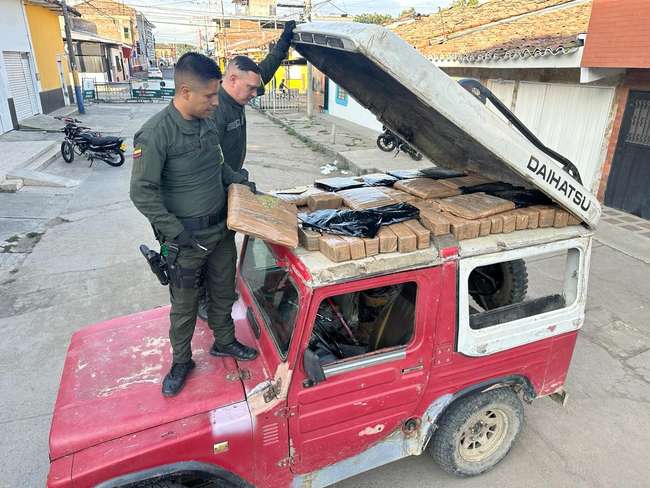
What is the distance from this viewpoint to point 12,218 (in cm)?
849

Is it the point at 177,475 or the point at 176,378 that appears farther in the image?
the point at 176,378

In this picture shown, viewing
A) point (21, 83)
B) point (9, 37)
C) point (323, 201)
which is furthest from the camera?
point (21, 83)

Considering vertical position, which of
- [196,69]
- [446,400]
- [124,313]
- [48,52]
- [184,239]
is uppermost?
[48,52]

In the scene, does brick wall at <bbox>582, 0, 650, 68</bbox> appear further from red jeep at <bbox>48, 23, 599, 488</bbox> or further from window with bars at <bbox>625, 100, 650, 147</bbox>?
red jeep at <bbox>48, 23, 599, 488</bbox>

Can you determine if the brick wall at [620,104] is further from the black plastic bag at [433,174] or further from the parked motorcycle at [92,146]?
the parked motorcycle at [92,146]

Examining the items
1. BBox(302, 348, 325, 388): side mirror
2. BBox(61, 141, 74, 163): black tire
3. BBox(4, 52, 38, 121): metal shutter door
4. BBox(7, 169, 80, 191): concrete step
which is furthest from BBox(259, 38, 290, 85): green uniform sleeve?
BBox(4, 52, 38, 121): metal shutter door

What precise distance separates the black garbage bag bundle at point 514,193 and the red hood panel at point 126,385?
6.64 ft

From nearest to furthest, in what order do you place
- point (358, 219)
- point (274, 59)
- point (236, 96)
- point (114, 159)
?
point (358, 219) < point (236, 96) < point (274, 59) < point (114, 159)

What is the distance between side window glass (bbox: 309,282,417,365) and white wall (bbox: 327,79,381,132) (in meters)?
15.2

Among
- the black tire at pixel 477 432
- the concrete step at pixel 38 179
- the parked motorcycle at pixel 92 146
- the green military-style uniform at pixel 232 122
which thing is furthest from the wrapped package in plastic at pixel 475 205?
the parked motorcycle at pixel 92 146

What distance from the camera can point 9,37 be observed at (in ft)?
54.7

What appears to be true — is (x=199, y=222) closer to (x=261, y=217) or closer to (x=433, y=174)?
(x=261, y=217)

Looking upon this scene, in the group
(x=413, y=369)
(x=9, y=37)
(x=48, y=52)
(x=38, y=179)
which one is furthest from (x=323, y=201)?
(x=48, y=52)

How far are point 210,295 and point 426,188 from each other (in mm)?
1662
